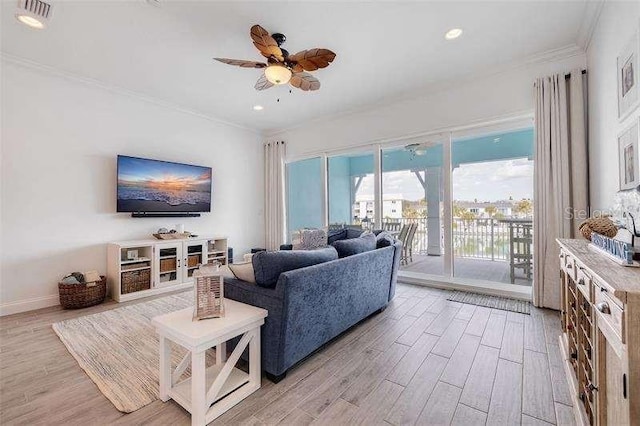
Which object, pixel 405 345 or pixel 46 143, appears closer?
pixel 405 345

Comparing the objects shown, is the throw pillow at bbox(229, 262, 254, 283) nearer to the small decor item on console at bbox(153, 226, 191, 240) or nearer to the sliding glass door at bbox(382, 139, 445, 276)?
the small decor item on console at bbox(153, 226, 191, 240)

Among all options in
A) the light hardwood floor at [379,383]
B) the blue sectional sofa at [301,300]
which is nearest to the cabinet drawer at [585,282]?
the light hardwood floor at [379,383]

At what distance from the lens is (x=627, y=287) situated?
2.70ft

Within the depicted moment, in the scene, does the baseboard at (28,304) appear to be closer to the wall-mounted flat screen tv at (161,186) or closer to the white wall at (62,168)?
the white wall at (62,168)

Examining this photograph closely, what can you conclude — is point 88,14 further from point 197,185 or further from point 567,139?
point 567,139

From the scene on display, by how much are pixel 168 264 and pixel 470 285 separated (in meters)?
4.20

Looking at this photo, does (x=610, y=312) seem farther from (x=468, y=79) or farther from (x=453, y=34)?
(x=468, y=79)

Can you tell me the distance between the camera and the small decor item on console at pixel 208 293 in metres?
1.61

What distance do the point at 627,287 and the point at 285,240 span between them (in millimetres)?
5181

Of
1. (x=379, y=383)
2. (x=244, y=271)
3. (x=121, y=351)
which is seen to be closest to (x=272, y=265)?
(x=244, y=271)

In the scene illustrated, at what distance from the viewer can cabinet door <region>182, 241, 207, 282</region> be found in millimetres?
4008

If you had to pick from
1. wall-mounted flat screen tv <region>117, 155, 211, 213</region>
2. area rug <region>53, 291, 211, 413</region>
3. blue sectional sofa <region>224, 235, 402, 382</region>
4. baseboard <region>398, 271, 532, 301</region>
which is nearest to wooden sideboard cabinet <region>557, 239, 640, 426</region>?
blue sectional sofa <region>224, 235, 402, 382</region>

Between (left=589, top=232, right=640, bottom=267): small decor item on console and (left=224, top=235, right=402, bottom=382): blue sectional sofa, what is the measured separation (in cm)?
152

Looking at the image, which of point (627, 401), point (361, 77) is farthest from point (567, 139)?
point (627, 401)
